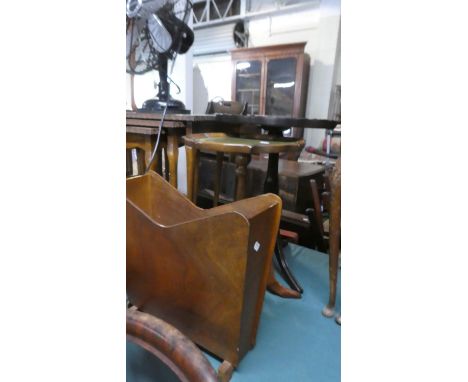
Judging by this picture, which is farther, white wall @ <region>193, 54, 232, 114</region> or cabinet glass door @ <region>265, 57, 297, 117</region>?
white wall @ <region>193, 54, 232, 114</region>

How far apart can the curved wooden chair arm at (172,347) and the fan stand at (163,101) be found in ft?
2.96

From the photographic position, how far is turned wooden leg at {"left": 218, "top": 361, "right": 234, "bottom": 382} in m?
0.61

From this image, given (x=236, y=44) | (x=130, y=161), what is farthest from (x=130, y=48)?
(x=236, y=44)

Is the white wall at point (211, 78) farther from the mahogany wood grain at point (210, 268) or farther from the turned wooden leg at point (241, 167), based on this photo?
the mahogany wood grain at point (210, 268)

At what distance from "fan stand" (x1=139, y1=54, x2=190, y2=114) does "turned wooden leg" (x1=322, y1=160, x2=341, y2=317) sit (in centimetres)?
75

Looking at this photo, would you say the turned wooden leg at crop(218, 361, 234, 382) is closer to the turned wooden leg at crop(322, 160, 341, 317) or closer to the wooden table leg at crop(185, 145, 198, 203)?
the turned wooden leg at crop(322, 160, 341, 317)

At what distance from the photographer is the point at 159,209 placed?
832 mm

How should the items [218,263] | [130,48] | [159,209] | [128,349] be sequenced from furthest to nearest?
[130,48], [159,209], [128,349], [218,263]

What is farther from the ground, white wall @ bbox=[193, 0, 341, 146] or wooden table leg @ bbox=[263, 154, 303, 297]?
white wall @ bbox=[193, 0, 341, 146]

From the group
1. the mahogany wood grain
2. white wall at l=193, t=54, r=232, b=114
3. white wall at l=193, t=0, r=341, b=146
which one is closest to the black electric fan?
the mahogany wood grain
